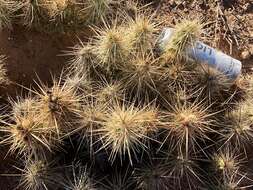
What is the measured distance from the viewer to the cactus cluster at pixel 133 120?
365 centimetres

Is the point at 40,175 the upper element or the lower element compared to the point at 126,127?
lower

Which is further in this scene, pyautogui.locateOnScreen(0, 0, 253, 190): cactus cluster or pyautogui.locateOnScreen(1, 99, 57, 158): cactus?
pyautogui.locateOnScreen(0, 0, 253, 190): cactus cluster

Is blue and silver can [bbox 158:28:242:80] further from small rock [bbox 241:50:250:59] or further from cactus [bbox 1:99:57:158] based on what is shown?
cactus [bbox 1:99:57:158]

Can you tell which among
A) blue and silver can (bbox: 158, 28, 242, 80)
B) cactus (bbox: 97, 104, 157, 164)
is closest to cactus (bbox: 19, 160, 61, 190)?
cactus (bbox: 97, 104, 157, 164)

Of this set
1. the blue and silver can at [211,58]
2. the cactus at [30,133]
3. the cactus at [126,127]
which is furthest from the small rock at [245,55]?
the cactus at [30,133]

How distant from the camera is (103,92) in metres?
3.85

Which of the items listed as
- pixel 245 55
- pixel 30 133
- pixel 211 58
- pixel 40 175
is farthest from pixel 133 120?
pixel 245 55

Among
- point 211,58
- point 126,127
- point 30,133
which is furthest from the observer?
point 211,58

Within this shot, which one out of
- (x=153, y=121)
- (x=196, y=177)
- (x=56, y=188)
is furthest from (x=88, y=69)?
(x=196, y=177)

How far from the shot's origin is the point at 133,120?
348 centimetres

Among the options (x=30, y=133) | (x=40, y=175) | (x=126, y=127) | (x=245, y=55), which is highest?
(x=245, y=55)

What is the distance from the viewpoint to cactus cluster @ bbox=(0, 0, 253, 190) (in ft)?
12.0

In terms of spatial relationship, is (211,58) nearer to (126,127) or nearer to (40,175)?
(126,127)

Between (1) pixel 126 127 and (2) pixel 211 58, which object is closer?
(1) pixel 126 127
